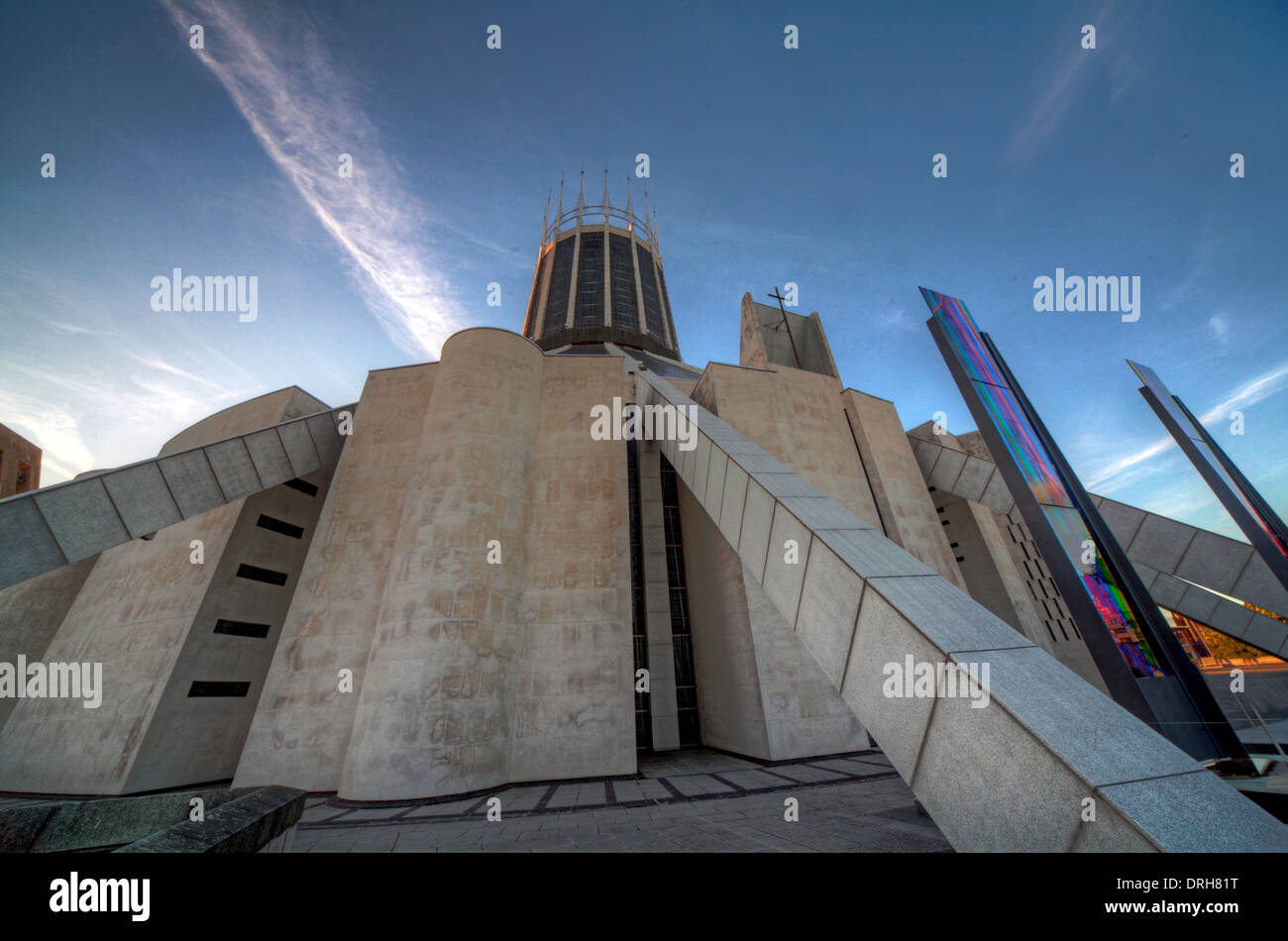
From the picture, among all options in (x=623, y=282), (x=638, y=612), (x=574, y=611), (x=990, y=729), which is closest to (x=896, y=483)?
(x=638, y=612)

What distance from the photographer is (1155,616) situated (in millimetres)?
9484

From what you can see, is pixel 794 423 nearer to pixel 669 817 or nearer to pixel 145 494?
pixel 669 817

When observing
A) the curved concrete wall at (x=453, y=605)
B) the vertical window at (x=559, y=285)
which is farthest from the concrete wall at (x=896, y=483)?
the vertical window at (x=559, y=285)

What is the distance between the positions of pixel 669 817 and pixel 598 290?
159 feet

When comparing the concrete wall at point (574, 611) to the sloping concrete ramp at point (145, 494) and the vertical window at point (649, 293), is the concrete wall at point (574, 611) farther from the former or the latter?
the vertical window at point (649, 293)

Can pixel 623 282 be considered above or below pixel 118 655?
above

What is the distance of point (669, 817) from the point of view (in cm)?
848

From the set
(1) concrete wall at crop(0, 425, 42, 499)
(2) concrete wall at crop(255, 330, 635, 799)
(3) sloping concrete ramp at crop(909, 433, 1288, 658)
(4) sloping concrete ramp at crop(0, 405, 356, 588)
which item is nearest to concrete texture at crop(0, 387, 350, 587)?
(4) sloping concrete ramp at crop(0, 405, 356, 588)

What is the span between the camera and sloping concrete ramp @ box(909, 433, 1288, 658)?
1308 centimetres

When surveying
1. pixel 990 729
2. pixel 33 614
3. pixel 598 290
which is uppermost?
pixel 598 290

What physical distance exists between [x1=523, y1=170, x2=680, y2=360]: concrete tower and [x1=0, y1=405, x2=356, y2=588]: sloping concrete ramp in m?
Answer: 28.7

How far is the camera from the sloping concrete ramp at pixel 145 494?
1025 centimetres

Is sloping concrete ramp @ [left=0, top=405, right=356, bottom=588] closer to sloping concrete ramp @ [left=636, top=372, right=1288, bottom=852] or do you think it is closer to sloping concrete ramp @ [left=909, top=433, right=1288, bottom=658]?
sloping concrete ramp @ [left=636, top=372, right=1288, bottom=852]
